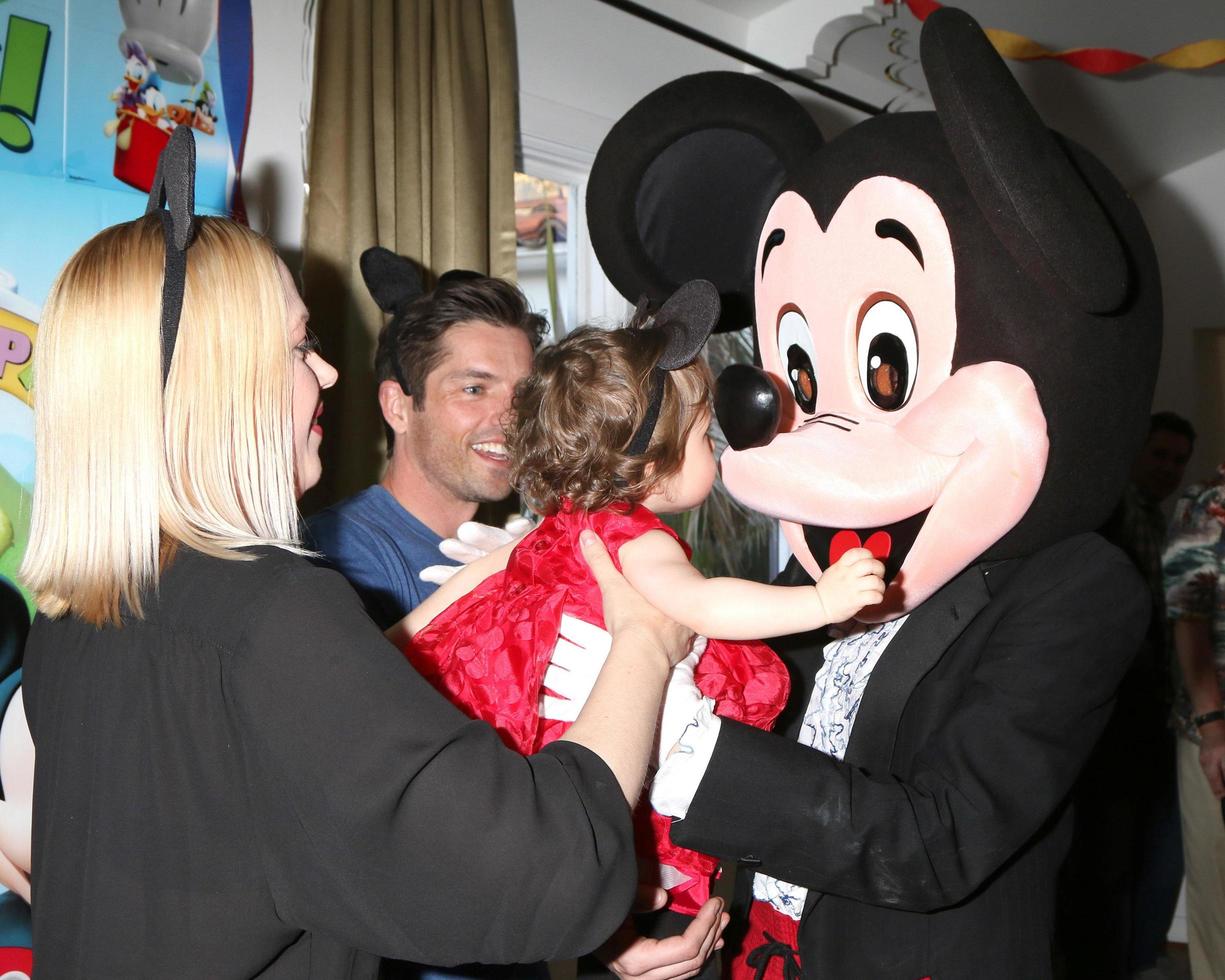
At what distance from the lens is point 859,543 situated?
1.28m

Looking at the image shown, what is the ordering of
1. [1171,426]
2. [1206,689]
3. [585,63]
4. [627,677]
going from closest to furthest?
[627,677]
[1206,689]
[585,63]
[1171,426]

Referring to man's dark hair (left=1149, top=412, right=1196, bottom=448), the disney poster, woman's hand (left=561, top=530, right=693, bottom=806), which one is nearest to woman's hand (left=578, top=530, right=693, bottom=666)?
woman's hand (left=561, top=530, right=693, bottom=806)

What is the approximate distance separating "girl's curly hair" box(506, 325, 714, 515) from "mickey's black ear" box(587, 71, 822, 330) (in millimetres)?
284

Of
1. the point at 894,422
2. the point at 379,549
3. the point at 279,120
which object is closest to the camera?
the point at 894,422

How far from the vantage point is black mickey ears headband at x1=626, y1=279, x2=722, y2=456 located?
1.29 metres

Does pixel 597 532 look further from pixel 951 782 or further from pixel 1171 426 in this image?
pixel 1171 426

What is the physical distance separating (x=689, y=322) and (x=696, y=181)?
367 mm

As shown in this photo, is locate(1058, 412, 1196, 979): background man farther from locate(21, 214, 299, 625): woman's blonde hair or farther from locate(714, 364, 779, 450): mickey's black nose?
locate(21, 214, 299, 625): woman's blonde hair

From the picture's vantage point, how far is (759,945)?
139 centimetres

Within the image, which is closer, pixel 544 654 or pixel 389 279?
pixel 544 654

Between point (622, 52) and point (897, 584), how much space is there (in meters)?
2.43

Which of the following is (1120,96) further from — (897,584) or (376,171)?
(897,584)

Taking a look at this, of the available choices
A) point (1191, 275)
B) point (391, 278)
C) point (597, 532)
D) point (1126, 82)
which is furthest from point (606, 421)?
point (1191, 275)


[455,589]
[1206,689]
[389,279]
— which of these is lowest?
[1206,689]
